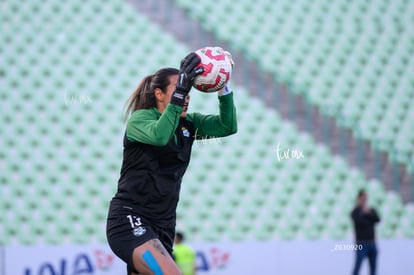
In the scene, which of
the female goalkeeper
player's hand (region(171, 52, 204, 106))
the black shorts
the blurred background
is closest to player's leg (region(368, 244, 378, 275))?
the blurred background

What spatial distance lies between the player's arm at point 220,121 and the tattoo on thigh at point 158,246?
0.69m

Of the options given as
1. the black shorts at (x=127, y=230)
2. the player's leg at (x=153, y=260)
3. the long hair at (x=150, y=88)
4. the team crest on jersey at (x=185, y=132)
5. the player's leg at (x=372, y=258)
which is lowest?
the player's leg at (x=372, y=258)

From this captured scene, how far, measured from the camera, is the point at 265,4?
10961 millimetres

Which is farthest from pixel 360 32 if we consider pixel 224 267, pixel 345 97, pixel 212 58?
pixel 212 58

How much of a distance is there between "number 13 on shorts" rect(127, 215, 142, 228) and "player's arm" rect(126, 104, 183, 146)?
401mm

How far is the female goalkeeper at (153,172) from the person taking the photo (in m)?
3.28

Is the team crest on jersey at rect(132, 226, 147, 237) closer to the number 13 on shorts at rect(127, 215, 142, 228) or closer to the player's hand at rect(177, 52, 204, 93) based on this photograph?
the number 13 on shorts at rect(127, 215, 142, 228)

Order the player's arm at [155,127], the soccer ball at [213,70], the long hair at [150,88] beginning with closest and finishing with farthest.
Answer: the player's arm at [155,127] → the soccer ball at [213,70] → the long hair at [150,88]

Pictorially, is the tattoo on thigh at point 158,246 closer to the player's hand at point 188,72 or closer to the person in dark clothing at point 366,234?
the player's hand at point 188,72

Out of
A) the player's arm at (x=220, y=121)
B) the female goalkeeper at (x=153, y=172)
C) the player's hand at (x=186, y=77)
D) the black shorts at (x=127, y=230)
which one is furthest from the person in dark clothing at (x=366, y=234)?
the player's hand at (x=186, y=77)

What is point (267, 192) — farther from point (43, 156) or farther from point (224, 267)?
point (43, 156)

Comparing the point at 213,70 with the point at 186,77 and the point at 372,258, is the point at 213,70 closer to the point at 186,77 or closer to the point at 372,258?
the point at 186,77

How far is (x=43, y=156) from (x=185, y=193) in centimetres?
201

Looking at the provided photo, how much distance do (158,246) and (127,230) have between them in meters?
0.19
